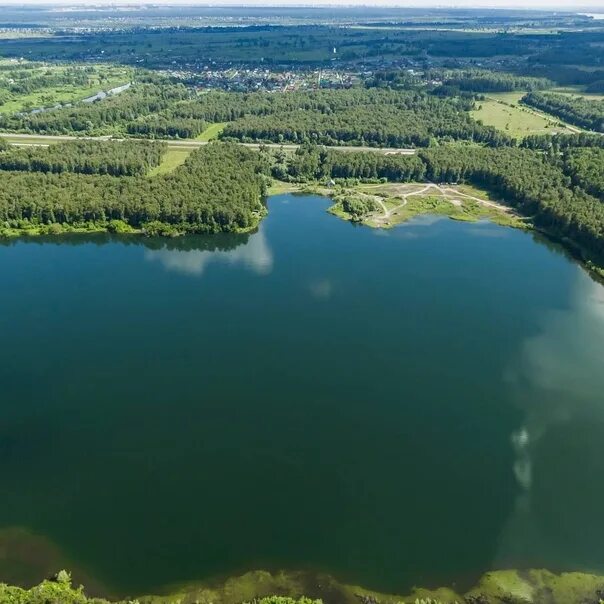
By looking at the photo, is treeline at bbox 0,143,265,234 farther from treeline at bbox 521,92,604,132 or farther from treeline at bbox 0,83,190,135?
treeline at bbox 521,92,604,132

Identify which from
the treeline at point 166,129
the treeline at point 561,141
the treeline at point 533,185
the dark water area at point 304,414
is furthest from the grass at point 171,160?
the treeline at point 561,141

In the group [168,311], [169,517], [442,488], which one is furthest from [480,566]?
[168,311]

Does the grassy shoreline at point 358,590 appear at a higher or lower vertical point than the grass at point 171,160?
lower

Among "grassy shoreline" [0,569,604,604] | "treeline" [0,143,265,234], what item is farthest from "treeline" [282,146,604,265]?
"grassy shoreline" [0,569,604,604]

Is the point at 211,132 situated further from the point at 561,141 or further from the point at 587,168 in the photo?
the point at 587,168

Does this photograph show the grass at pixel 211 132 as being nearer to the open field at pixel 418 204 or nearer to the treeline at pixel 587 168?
the open field at pixel 418 204

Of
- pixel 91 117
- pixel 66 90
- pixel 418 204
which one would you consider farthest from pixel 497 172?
pixel 66 90
